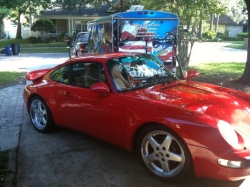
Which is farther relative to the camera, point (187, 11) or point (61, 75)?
point (187, 11)

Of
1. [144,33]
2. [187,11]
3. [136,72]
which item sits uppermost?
[187,11]

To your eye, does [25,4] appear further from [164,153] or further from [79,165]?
[164,153]

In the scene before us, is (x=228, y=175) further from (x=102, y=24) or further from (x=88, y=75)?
(x=102, y=24)

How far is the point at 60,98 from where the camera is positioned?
15.4 feet

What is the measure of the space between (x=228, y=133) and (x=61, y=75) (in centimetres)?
293

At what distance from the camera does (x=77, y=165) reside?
13.0 ft

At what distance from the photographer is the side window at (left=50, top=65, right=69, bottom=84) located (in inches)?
188

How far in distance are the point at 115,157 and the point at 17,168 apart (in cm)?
131

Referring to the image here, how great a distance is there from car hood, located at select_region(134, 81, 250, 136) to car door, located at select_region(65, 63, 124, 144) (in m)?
0.44

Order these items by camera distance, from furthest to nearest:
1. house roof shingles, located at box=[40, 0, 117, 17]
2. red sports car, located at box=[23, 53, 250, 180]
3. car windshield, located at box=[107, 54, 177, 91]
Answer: house roof shingles, located at box=[40, 0, 117, 17]
car windshield, located at box=[107, 54, 177, 91]
red sports car, located at box=[23, 53, 250, 180]

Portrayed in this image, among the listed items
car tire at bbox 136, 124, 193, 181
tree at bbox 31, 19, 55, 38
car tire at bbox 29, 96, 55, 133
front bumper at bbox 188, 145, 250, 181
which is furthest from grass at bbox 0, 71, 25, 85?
tree at bbox 31, 19, 55, 38

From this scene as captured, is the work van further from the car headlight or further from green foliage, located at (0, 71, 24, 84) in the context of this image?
the car headlight

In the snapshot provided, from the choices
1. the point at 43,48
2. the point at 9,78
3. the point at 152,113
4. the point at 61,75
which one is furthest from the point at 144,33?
the point at 43,48

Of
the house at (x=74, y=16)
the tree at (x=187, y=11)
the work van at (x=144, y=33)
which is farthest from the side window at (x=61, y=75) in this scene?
the house at (x=74, y=16)
